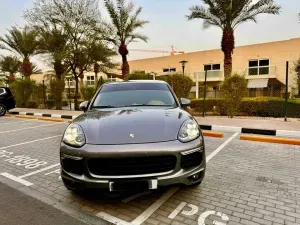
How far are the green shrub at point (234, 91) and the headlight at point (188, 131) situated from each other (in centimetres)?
858

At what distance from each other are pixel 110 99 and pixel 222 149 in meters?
3.03

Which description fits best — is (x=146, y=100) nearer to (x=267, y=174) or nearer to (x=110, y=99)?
(x=110, y=99)

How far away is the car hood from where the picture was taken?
275cm

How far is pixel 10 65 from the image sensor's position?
3669 centimetres

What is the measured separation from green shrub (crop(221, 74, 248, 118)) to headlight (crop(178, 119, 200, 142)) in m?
8.58

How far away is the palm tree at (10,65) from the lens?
36125mm

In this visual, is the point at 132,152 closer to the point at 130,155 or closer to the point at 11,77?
the point at 130,155

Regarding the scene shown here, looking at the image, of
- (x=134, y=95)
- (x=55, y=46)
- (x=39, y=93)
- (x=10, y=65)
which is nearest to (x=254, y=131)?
(x=134, y=95)

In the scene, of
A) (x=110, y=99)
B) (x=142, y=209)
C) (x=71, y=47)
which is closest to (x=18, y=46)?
(x=71, y=47)

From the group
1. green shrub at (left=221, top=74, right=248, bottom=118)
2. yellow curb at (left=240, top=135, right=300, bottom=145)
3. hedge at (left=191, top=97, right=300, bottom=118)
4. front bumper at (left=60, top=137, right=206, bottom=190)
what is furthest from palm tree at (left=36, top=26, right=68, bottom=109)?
front bumper at (left=60, top=137, right=206, bottom=190)

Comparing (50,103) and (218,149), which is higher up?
(50,103)

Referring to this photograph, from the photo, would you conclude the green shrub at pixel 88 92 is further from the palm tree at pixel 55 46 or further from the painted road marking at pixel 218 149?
the painted road marking at pixel 218 149

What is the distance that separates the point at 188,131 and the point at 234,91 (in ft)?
29.0

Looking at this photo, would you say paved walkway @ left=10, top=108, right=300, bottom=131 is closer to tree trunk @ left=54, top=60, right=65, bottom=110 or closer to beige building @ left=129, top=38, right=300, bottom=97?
tree trunk @ left=54, top=60, right=65, bottom=110
